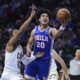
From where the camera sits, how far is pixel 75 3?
17.5 metres

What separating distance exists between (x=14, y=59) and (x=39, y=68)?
32.6 inches

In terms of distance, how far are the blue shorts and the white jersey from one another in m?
0.65

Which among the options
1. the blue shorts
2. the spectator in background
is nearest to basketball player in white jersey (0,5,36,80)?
the blue shorts

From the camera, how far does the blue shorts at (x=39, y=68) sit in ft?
31.3

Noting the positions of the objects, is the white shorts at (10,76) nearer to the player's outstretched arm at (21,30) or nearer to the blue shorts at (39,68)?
the player's outstretched arm at (21,30)

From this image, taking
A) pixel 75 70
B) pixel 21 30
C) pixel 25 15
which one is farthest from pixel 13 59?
pixel 25 15

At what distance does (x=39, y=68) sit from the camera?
9.59 meters

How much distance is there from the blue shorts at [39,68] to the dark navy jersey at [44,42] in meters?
0.13

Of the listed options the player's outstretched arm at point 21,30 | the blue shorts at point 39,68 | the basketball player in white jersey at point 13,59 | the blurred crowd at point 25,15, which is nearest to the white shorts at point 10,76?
the basketball player in white jersey at point 13,59

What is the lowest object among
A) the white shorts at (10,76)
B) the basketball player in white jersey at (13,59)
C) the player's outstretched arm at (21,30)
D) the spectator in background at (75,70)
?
the spectator in background at (75,70)

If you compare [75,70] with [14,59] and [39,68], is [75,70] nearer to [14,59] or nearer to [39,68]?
[39,68]

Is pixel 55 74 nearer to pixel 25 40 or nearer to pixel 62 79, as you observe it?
pixel 62 79

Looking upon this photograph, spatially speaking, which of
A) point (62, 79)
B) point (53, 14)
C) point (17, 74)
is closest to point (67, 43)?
point (53, 14)

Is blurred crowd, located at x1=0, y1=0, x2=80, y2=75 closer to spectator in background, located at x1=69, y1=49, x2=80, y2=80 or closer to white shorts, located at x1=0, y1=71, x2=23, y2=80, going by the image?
spectator in background, located at x1=69, y1=49, x2=80, y2=80
